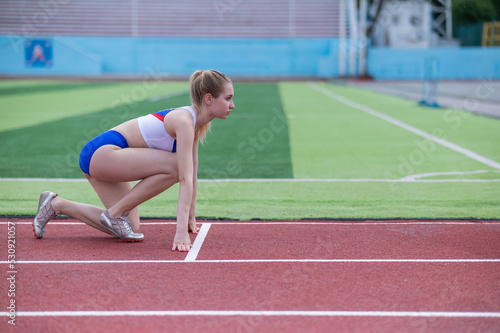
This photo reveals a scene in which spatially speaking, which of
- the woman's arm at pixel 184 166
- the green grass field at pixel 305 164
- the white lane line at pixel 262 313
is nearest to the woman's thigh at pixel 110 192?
the woman's arm at pixel 184 166

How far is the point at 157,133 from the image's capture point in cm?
521

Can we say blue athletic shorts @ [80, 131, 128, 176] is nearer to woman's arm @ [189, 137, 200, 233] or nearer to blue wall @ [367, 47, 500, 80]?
woman's arm @ [189, 137, 200, 233]

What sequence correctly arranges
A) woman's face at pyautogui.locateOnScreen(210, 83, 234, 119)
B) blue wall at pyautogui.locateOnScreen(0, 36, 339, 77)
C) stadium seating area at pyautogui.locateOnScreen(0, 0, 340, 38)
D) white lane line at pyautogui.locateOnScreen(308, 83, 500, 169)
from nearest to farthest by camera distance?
1. woman's face at pyautogui.locateOnScreen(210, 83, 234, 119)
2. white lane line at pyautogui.locateOnScreen(308, 83, 500, 169)
3. blue wall at pyautogui.locateOnScreen(0, 36, 339, 77)
4. stadium seating area at pyautogui.locateOnScreen(0, 0, 340, 38)

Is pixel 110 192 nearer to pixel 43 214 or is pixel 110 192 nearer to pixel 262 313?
pixel 43 214

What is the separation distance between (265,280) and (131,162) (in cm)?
148

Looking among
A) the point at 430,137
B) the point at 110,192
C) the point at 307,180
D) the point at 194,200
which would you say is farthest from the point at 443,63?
the point at 110,192

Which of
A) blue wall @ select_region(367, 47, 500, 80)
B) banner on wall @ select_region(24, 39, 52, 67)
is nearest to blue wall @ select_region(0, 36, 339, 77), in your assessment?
banner on wall @ select_region(24, 39, 52, 67)

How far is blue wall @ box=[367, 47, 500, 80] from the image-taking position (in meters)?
41.9

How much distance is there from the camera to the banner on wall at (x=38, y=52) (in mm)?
46125

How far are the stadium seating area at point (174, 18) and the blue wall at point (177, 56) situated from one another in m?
1.83

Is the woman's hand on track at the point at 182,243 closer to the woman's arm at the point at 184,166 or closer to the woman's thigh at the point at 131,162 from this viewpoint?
the woman's arm at the point at 184,166

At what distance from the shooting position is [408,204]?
7016 mm

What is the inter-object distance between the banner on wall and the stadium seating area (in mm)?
1777

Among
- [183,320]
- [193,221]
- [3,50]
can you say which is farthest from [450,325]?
[3,50]
